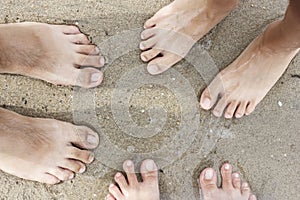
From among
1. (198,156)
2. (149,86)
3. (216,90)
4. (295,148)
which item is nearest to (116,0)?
(149,86)

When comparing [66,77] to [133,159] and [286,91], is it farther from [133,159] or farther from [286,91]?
[286,91]

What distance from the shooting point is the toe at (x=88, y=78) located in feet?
5.91

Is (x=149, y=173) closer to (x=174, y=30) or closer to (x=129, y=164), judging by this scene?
(x=129, y=164)

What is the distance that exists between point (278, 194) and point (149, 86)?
2.14 feet

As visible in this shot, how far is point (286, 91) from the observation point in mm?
1878

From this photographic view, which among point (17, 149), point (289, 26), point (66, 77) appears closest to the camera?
point (289, 26)

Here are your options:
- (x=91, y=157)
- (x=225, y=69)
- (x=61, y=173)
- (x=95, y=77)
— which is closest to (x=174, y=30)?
(x=225, y=69)

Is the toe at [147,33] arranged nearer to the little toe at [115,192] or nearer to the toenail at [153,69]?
the toenail at [153,69]

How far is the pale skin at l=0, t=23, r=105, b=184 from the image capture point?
5.38ft

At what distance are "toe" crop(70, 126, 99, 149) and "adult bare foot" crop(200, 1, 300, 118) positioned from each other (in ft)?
1.42

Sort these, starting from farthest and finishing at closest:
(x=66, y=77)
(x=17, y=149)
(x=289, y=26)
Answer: (x=66, y=77), (x=17, y=149), (x=289, y=26)

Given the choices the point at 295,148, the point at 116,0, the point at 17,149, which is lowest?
the point at 295,148

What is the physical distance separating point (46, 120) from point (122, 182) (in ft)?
1.22

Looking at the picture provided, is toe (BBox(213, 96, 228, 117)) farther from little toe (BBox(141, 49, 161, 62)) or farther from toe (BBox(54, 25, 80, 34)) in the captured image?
toe (BBox(54, 25, 80, 34))
